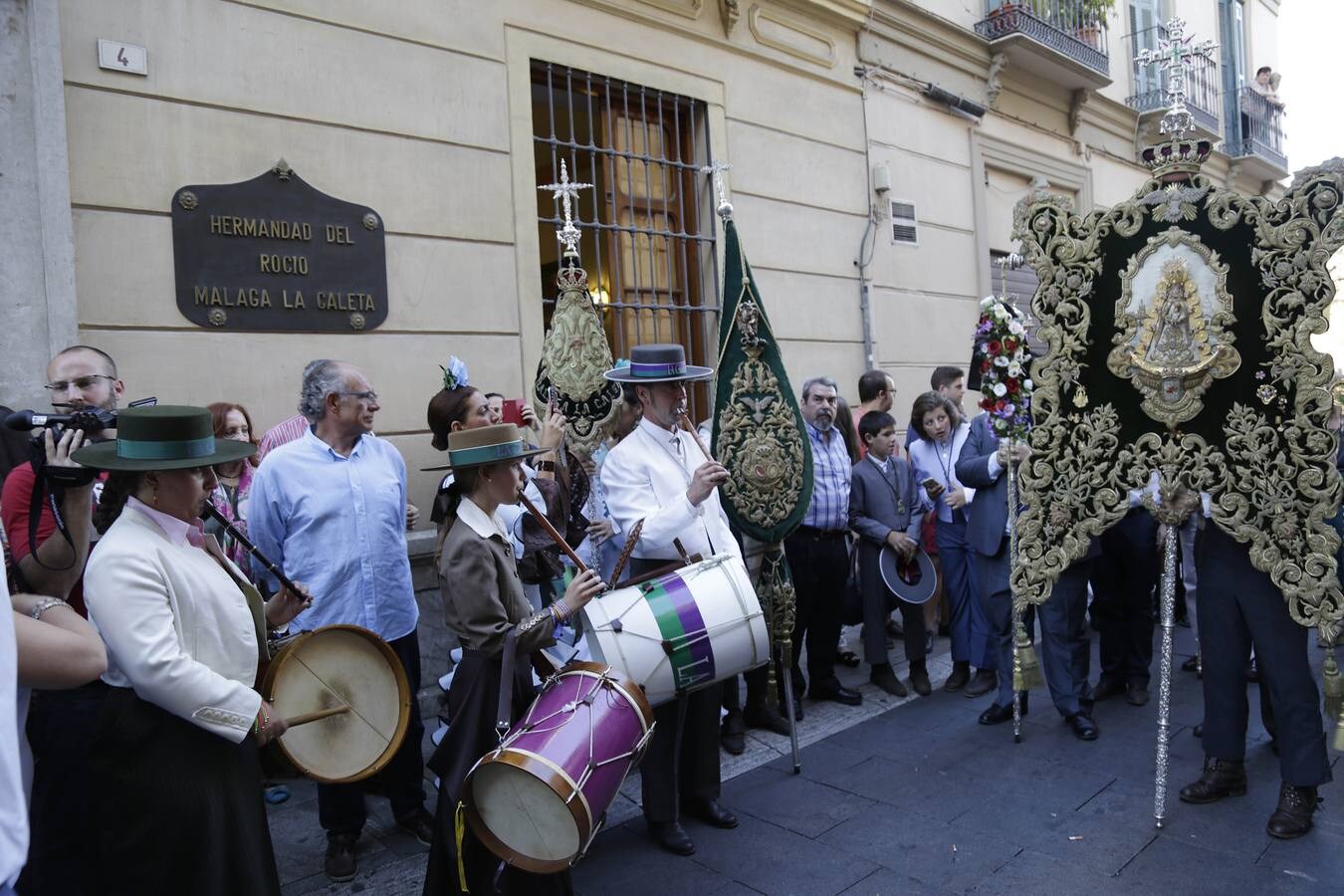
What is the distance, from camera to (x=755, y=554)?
477 cm

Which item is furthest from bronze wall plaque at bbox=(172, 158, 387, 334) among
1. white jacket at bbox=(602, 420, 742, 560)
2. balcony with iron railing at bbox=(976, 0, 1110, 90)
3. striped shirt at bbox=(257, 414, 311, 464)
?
balcony with iron railing at bbox=(976, 0, 1110, 90)

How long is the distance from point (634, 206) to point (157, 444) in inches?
199

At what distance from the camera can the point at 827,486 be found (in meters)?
5.29

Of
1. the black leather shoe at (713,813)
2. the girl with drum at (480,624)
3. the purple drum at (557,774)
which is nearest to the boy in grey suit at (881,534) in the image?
the black leather shoe at (713,813)

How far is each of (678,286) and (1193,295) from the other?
4.26 meters

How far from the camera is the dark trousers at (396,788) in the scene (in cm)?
353

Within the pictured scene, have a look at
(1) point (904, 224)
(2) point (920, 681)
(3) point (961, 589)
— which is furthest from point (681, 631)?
(1) point (904, 224)

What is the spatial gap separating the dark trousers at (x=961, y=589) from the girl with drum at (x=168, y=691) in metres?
4.21

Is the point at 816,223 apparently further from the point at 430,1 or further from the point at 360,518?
the point at 360,518

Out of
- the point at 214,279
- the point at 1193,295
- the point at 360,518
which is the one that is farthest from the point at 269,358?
the point at 1193,295

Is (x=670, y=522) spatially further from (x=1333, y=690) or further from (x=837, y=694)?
(x=1333, y=690)

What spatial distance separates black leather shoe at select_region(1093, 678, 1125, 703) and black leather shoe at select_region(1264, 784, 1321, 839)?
1.75 metres

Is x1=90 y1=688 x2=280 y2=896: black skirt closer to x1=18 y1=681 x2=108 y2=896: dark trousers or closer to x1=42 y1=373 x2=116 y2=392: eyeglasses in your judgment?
x1=18 y1=681 x2=108 y2=896: dark trousers

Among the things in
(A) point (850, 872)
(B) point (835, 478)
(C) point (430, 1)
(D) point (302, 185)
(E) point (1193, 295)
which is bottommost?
(A) point (850, 872)
